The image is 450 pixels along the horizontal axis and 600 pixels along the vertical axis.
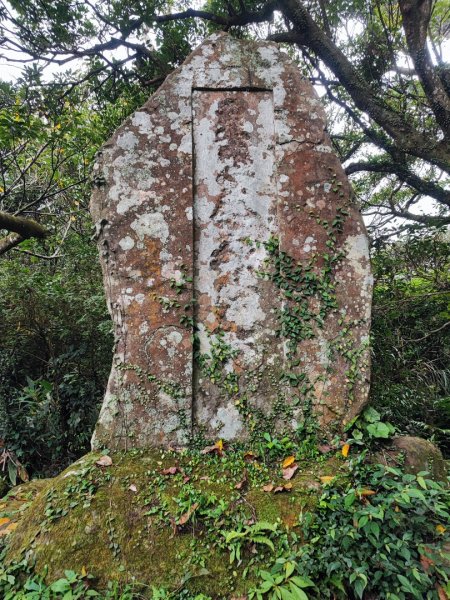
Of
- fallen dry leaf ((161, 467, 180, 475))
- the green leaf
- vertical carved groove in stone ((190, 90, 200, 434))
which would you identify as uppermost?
vertical carved groove in stone ((190, 90, 200, 434))

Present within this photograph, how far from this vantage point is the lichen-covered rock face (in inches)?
107

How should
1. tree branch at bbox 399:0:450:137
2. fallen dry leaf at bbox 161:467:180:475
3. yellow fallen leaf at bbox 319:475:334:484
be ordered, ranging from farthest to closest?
tree branch at bbox 399:0:450:137, fallen dry leaf at bbox 161:467:180:475, yellow fallen leaf at bbox 319:475:334:484

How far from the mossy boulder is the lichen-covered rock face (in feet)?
0.76

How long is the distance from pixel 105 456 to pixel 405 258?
14.0 feet

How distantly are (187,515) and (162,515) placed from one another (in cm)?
16

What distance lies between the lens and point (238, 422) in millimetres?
2742

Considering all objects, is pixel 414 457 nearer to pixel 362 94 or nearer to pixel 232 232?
pixel 232 232

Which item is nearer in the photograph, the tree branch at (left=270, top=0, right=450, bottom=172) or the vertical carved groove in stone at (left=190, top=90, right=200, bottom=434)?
the vertical carved groove in stone at (left=190, top=90, right=200, bottom=434)

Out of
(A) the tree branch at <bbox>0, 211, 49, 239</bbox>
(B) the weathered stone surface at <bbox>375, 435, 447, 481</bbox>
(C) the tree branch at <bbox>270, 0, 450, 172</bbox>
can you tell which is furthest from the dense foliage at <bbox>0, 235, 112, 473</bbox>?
(C) the tree branch at <bbox>270, 0, 450, 172</bbox>

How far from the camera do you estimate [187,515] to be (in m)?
2.23

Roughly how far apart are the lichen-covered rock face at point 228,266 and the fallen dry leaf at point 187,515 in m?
0.50

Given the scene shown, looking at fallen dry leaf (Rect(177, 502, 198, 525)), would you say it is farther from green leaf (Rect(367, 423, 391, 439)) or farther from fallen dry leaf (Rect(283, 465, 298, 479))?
green leaf (Rect(367, 423, 391, 439))

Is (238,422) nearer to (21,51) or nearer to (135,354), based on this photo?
(135,354)

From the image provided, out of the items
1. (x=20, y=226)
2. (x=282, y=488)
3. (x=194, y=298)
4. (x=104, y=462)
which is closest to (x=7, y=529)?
(x=104, y=462)
